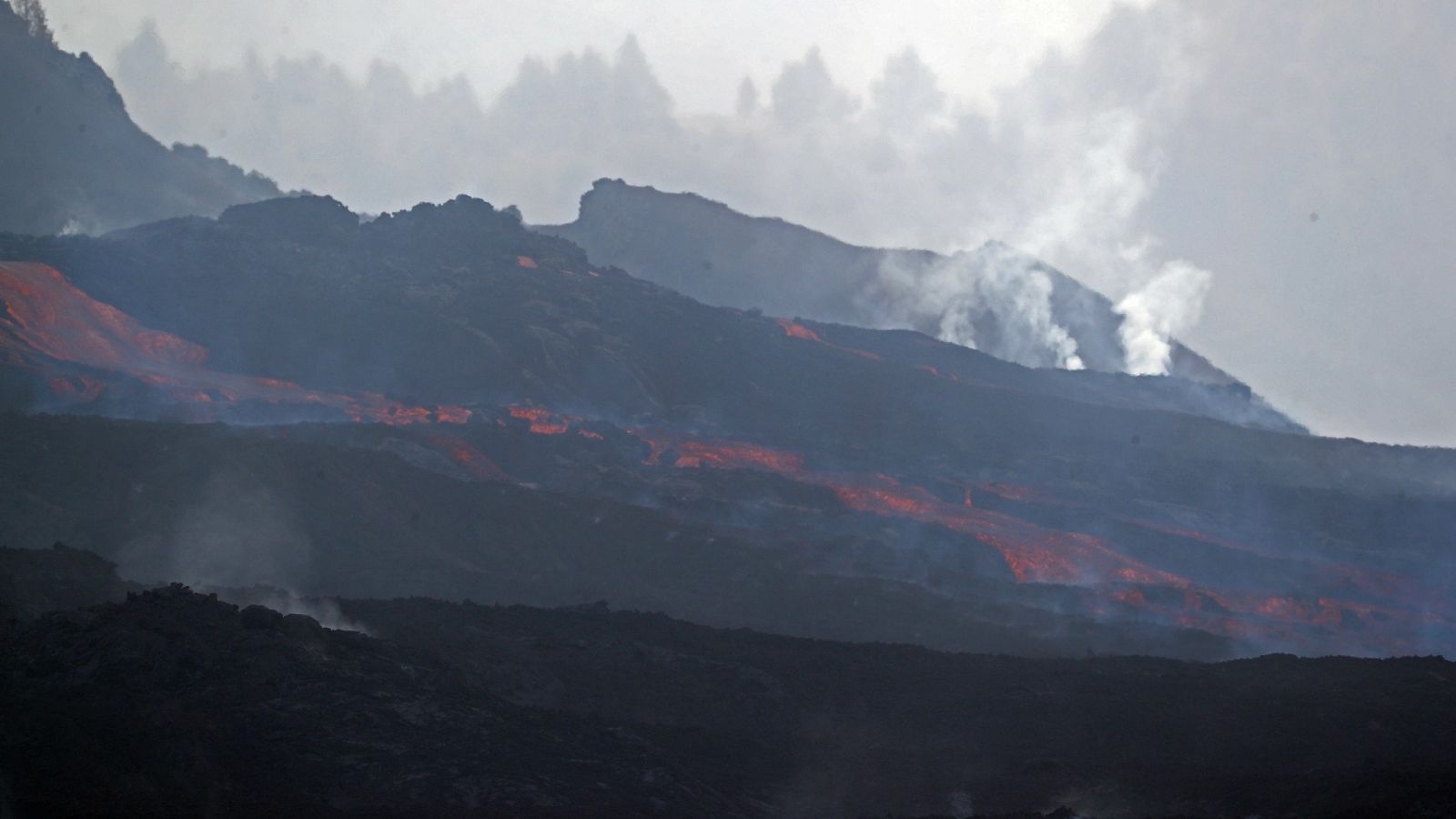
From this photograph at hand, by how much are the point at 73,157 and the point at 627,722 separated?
4189 inches

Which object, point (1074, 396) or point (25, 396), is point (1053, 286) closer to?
point (1074, 396)

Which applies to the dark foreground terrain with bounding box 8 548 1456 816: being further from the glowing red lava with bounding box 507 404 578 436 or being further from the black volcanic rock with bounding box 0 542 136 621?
the glowing red lava with bounding box 507 404 578 436

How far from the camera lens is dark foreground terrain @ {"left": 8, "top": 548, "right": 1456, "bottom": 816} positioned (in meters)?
22.2

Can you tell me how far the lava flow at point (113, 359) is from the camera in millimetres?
60812

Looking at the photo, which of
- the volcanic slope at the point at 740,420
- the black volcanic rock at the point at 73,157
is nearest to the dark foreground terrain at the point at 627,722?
the volcanic slope at the point at 740,420

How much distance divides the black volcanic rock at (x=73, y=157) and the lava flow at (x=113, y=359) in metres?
42.1

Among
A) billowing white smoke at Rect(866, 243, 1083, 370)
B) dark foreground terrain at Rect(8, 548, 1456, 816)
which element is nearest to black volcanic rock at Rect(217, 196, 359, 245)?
dark foreground terrain at Rect(8, 548, 1456, 816)

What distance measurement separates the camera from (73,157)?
118125 millimetres

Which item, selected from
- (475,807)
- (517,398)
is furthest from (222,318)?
(475,807)

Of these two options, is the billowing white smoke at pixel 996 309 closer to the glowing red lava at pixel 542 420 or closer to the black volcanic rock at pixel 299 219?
the black volcanic rock at pixel 299 219

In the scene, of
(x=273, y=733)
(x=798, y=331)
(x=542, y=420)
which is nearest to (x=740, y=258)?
(x=798, y=331)

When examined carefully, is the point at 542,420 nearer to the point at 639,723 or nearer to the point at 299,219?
the point at 299,219

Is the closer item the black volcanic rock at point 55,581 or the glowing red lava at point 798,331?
the black volcanic rock at point 55,581

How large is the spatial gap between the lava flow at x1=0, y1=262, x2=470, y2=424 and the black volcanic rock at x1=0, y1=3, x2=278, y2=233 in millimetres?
42052
